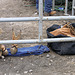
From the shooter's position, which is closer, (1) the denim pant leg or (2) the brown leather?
(2) the brown leather

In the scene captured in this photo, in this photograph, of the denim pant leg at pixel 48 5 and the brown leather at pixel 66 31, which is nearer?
the brown leather at pixel 66 31

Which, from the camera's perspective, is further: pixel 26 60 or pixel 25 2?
pixel 25 2

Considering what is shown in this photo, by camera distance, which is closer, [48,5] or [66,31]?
[66,31]

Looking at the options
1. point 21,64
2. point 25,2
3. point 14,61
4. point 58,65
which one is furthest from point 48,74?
point 25,2

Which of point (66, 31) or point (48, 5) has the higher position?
point (48, 5)

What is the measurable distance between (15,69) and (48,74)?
599 mm

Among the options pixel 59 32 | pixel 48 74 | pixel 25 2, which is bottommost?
pixel 48 74

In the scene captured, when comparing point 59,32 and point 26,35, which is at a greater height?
point 59,32

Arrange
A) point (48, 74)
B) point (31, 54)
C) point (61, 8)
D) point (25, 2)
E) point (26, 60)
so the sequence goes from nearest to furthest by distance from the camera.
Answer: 1. point (48, 74)
2. point (26, 60)
3. point (31, 54)
4. point (61, 8)
5. point (25, 2)

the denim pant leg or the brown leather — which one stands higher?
the denim pant leg

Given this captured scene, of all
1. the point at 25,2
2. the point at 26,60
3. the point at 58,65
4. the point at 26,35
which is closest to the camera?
the point at 58,65

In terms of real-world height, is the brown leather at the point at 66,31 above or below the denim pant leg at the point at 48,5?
below

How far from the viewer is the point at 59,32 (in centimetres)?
338

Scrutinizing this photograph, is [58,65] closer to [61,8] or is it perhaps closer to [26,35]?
[26,35]
